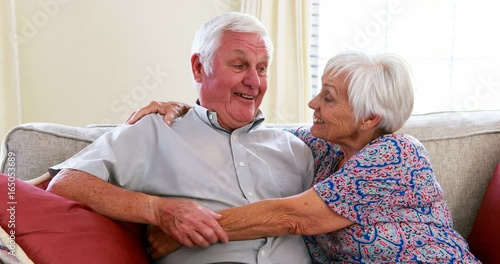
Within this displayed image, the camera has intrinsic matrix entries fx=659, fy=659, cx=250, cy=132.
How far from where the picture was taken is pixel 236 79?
208 centimetres

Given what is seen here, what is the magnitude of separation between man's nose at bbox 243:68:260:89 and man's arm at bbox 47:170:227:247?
19.2 inches

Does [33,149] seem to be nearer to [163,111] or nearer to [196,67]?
[163,111]

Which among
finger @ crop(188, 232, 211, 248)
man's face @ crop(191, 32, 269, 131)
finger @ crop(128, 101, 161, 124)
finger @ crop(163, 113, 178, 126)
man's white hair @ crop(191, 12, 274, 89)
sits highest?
man's white hair @ crop(191, 12, 274, 89)

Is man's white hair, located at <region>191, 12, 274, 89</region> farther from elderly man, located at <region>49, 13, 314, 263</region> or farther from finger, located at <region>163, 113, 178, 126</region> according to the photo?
finger, located at <region>163, 113, 178, 126</region>

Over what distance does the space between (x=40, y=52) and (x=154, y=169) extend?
179 centimetres

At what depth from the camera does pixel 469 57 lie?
12.9 ft

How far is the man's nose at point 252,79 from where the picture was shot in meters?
2.08

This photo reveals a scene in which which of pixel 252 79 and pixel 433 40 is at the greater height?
pixel 252 79

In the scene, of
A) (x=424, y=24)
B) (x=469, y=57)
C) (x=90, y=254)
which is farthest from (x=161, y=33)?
(x=90, y=254)

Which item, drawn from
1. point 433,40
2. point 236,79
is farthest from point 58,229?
point 433,40

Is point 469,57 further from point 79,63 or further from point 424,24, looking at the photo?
point 79,63

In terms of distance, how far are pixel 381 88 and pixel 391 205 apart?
1.06 feet

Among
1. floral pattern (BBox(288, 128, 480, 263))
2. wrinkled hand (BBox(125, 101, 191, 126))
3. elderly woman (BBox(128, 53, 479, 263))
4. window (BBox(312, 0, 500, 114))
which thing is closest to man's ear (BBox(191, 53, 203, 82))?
wrinkled hand (BBox(125, 101, 191, 126))

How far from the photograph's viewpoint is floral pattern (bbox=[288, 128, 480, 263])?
175 cm
